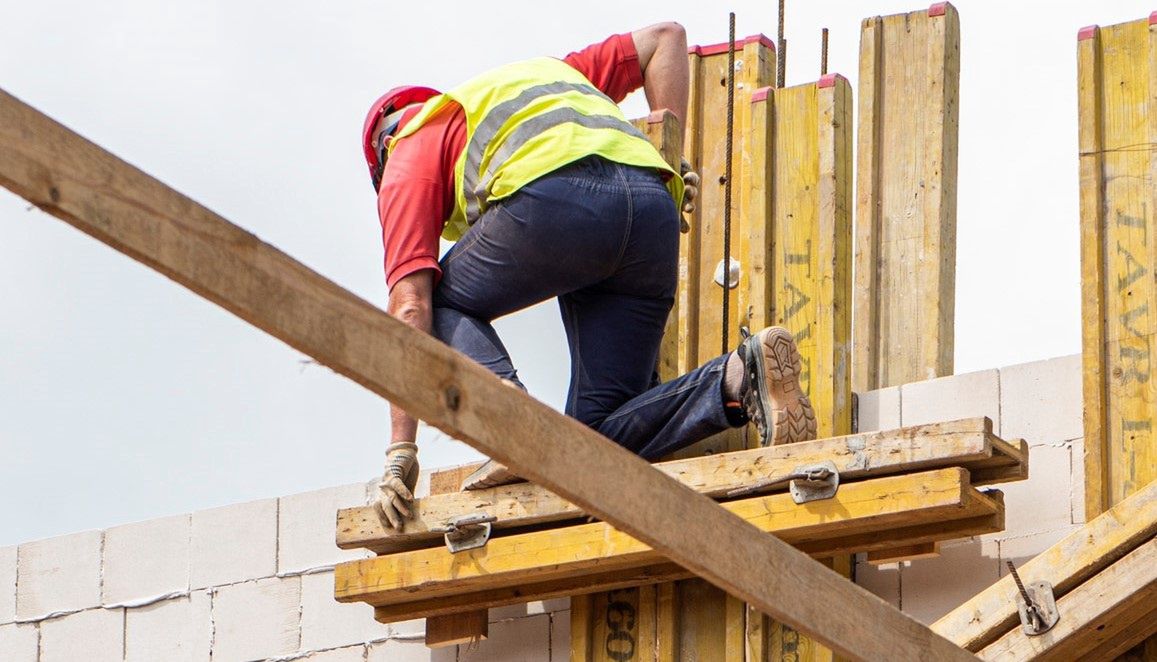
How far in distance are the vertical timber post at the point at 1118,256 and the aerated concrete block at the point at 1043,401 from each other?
141mm

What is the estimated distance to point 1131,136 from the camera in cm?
561

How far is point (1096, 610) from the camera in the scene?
498 centimetres

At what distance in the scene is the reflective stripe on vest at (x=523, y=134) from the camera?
19.1ft

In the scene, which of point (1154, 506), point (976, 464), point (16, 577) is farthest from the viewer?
point (16, 577)

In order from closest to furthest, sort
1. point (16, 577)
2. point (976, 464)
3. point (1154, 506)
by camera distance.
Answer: point (1154, 506) → point (976, 464) → point (16, 577)

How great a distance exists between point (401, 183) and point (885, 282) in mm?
1468

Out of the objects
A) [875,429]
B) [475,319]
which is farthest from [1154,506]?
[475,319]

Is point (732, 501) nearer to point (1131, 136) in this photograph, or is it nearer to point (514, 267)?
point (514, 267)

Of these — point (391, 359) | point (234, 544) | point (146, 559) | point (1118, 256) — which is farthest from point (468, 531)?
point (391, 359)

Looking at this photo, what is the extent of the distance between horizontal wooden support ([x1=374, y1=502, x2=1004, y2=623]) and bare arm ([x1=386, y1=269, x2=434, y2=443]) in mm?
585

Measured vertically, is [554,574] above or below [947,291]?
→ below

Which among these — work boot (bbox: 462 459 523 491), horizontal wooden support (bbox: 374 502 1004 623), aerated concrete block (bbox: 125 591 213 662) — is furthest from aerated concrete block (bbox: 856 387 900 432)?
aerated concrete block (bbox: 125 591 213 662)

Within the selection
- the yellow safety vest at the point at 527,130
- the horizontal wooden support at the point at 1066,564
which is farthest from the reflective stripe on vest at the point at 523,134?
the horizontal wooden support at the point at 1066,564

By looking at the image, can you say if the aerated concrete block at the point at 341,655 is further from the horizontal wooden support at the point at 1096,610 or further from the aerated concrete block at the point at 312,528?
the horizontal wooden support at the point at 1096,610
